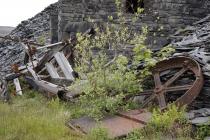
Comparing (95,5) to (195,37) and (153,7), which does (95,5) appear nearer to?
(153,7)

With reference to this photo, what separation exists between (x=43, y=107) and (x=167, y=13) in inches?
195

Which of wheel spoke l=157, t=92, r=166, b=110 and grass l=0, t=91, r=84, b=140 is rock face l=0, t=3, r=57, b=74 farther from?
wheel spoke l=157, t=92, r=166, b=110

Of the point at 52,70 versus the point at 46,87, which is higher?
the point at 52,70

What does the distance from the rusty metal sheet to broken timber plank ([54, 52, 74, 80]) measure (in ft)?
7.86

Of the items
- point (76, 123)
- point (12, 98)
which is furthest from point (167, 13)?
point (76, 123)

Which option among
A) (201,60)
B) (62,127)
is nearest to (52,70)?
(62,127)

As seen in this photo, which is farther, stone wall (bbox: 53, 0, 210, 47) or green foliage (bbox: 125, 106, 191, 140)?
stone wall (bbox: 53, 0, 210, 47)

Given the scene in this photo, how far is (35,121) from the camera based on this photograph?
6691 millimetres

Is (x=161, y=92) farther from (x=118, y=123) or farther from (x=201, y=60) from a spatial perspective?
(x=118, y=123)

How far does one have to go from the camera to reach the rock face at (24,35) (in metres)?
14.4

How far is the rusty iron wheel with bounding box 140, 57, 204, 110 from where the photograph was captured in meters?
6.64

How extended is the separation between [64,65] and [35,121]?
3.23 meters

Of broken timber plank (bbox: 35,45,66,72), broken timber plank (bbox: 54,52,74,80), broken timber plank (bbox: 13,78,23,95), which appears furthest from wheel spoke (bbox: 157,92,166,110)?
broken timber plank (bbox: 13,78,23,95)

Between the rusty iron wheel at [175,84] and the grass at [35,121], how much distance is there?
152cm
